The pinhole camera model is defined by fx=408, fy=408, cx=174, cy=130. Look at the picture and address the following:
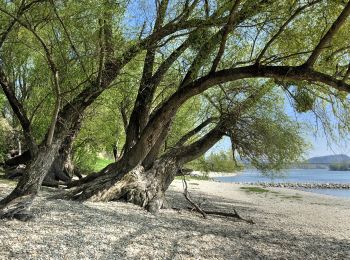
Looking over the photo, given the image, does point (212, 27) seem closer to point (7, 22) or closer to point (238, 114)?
point (238, 114)

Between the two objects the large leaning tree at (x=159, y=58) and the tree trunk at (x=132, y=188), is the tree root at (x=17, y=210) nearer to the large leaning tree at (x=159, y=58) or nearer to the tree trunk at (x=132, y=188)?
the large leaning tree at (x=159, y=58)

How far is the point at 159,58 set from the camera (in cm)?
1445

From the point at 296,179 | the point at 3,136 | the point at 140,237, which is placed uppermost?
the point at 3,136

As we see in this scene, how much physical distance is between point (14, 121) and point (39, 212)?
21.9 metres

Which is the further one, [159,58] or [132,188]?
[159,58]

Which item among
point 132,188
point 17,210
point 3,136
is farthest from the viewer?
point 3,136

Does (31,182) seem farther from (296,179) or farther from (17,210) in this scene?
(296,179)

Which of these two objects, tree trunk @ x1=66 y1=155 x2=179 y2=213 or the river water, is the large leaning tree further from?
the river water

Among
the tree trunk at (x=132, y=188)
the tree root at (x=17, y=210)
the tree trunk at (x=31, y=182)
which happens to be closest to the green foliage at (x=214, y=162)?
the tree trunk at (x=132, y=188)

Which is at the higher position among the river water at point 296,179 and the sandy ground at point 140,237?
the river water at point 296,179

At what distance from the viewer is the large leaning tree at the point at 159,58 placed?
947 cm

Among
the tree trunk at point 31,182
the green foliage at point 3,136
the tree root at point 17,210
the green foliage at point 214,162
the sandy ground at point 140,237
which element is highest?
the green foliage at point 3,136

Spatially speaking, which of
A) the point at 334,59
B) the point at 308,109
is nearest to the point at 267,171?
the point at 308,109

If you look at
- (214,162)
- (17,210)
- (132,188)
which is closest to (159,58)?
(132,188)
